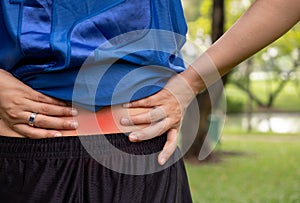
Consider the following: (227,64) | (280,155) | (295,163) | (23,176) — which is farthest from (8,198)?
(280,155)

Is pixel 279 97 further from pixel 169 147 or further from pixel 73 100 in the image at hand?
pixel 73 100

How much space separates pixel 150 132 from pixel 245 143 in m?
11.5

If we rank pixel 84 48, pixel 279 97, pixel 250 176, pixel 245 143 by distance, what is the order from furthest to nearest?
1. pixel 279 97
2. pixel 245 143
3. pixel 250 176
4. pixel 84 48

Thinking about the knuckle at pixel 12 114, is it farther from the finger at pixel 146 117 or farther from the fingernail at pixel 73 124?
the finger at pixel 146 117

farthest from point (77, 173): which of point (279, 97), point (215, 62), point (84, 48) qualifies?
point (279, 97)

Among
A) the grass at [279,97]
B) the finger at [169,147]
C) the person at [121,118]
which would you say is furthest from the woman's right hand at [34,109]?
the grass at [279,97]

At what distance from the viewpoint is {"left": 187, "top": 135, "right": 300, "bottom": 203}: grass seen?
261 inches

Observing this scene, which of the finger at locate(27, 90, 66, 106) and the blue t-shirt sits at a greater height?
the blue t-shirt

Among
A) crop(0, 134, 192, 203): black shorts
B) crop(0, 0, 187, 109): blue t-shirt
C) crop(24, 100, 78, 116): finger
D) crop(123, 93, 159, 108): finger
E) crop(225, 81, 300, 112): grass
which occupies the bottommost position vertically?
crop(225, 81, 300, 112): grass

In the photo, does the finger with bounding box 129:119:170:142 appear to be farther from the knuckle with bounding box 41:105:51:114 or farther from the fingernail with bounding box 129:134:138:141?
the knuckle with bounding box 41:105:51:114

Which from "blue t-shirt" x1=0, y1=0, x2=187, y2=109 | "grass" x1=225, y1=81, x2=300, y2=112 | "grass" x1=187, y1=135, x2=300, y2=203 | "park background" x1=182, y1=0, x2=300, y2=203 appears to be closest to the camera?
"blue t-shirt" x1=0, y1=0, x2=187, y2=109

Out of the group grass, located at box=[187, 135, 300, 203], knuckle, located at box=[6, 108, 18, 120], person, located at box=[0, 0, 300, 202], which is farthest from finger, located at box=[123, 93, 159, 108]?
grass, located at box=[187, 135, 300, 203]

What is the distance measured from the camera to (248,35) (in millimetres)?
1375

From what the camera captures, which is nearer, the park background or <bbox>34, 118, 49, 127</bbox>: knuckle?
<bbox>34, 118, 49, 127</bbox>: knuckle
